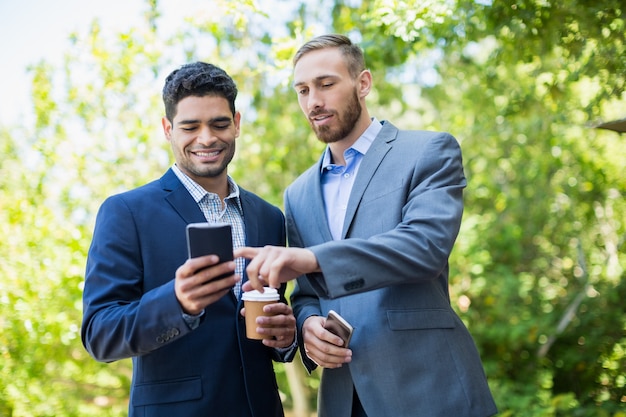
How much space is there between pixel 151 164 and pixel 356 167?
416 centimetres

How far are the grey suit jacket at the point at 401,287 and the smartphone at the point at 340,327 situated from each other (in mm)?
112

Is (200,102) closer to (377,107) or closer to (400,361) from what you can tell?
(400,361)

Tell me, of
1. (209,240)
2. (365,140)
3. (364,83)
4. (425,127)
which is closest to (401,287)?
(365,140)

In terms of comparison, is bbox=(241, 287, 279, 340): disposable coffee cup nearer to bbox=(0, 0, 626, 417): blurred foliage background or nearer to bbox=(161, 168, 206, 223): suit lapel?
bbox=(161, 168, 206, 223): suit lapel

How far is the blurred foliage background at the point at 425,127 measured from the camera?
175 inches

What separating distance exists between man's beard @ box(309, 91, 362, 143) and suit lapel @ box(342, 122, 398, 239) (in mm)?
152

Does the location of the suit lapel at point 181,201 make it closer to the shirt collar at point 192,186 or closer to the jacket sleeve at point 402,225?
the shirt collar at point 192,186

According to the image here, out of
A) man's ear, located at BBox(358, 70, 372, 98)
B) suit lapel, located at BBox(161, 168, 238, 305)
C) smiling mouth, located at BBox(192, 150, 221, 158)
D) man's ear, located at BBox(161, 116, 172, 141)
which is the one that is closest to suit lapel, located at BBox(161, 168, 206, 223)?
suit lapel, located at BBox(161, 168, 238, 305)

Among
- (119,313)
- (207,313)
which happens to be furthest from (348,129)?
(119,313)

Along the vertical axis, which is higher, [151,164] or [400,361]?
[151,164]

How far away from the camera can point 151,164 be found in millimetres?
6461

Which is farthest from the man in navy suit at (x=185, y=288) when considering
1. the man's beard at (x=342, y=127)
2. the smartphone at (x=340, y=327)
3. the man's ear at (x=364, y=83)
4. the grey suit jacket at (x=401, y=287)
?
the man's ear at (x=364, y=83)

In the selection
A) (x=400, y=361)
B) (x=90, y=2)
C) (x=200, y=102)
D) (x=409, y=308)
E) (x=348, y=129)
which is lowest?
(x=400, y=361)

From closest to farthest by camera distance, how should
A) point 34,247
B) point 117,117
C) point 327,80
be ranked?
1. point 327,80
2. point 34,247
3. point 117,117
